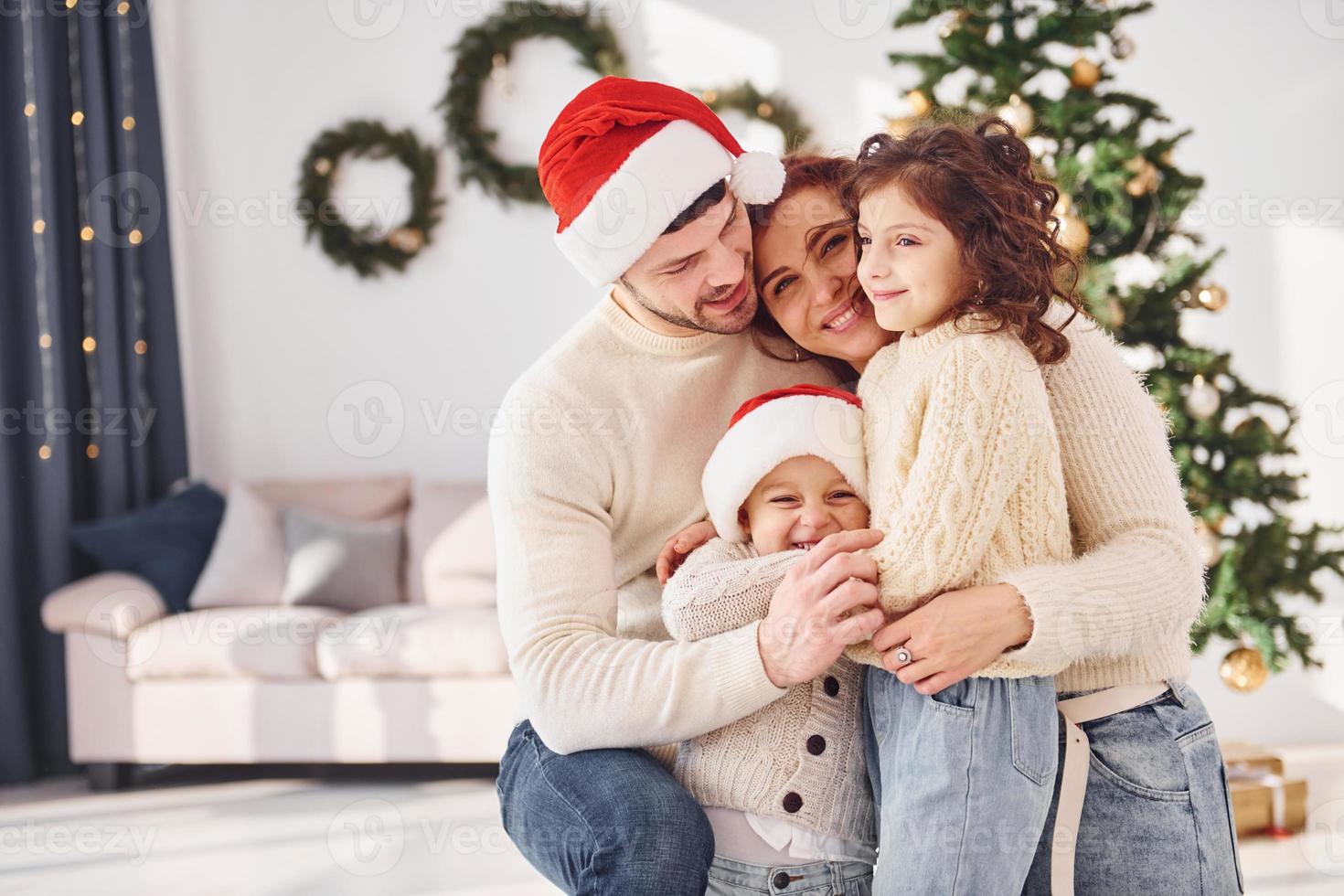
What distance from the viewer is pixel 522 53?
468 cm

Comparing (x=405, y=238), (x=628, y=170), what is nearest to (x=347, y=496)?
(x=405, y=238)

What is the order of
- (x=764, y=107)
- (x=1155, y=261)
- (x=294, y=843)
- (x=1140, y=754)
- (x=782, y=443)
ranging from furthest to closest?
(x=764, y=107) → (x=294, y=843) → (x=1155, y=261) → (x=782, y=443) → (x=1140, y=754)

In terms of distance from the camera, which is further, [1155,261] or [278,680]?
[278,680]

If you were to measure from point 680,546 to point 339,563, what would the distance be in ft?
8.92

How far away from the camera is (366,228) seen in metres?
4.73

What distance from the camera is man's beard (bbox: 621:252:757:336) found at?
1.68 m

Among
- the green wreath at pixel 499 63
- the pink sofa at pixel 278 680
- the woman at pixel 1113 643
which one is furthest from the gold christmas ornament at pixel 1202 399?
the green wreath at pixel 499 63

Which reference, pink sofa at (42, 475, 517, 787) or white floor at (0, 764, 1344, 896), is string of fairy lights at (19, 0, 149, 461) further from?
white floor at (0, 764, 1344, 896)

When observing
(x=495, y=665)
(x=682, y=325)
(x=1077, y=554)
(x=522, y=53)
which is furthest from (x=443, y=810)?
(x=522, y=53)

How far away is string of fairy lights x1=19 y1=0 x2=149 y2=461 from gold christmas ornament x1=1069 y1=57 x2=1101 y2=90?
3.49 m

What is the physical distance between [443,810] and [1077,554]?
8.40 feet

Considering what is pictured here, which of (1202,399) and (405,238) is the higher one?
(405,238)

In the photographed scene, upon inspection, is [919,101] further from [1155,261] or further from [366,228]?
[366,228]

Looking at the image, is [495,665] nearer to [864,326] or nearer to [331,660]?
[331,660]
